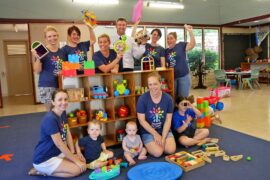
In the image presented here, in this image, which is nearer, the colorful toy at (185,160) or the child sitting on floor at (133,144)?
the colorful toy at (185,160)

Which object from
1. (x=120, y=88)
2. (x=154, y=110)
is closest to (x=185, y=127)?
(x=154, y=110)

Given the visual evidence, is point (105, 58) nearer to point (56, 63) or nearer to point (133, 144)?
point (56, 63)

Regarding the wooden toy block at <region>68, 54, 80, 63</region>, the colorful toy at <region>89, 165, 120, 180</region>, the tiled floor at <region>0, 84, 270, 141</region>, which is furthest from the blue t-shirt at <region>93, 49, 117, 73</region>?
the tiled floor at <region>0, 84, 270, 141</region>

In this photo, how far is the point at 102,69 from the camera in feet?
10.9

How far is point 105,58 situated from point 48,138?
1379mm

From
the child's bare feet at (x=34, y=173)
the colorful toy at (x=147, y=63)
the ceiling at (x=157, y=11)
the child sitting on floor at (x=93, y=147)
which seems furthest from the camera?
the ceiling at (x=157, y=11)

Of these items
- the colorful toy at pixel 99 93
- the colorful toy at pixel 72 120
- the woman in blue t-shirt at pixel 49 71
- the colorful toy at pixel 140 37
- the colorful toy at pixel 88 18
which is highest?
the colorful toy at pixel 88 18

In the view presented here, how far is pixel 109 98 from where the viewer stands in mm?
3363

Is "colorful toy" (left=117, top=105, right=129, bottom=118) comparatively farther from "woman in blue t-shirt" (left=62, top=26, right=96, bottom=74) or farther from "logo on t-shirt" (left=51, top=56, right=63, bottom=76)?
"logo on t-shirt" (left=51, top=56, right=63, bottom=76)

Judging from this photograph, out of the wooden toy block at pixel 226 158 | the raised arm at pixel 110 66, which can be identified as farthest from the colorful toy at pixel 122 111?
the wooden toy block at pixel 226 158

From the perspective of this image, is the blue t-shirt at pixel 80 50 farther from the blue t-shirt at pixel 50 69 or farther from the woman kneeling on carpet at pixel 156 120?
the woman kneeling on carpet at pixel 156 120

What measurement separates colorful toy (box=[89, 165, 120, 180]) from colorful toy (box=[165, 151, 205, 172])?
2.14 feet

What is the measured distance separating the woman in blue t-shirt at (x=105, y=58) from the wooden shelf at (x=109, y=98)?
0.09 m

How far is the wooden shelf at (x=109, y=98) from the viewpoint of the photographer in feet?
10.8
